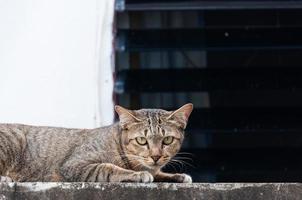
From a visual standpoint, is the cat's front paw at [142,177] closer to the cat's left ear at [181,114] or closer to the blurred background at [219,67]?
the cat's left ear at [181,114]

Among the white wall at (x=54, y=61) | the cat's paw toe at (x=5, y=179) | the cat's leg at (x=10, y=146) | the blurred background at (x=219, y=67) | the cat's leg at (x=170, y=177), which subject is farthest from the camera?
the blurred background at (x=219, y=67)

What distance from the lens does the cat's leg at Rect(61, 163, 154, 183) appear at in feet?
13.5

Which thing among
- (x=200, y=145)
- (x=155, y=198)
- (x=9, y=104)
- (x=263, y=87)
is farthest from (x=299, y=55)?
(x=155, y=198)

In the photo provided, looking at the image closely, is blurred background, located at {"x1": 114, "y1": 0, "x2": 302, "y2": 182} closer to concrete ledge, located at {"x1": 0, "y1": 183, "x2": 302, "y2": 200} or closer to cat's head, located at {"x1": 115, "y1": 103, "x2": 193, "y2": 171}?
cat's head, located at {"x1": 115, "y1": 103, "x2": 193, "y2": 171}

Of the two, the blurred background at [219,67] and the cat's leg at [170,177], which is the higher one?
the blurred background at [219,67]

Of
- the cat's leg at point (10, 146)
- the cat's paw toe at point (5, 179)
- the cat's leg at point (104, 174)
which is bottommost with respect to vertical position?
the cat's leg at point (104, 174)

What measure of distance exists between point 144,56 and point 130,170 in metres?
1.58

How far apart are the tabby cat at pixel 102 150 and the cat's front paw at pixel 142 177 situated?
0.14 m

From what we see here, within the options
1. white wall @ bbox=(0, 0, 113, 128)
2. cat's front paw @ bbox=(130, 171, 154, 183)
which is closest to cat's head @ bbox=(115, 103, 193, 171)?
cat's front paw @ bbox=(130, 171, 154, 183)

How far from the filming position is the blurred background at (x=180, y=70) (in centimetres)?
528

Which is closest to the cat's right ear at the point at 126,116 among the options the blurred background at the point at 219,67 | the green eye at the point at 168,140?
the green eye at the point at 168,140

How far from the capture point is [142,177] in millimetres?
4094

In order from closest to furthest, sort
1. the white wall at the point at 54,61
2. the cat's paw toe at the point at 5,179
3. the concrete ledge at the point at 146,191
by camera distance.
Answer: the concrete ledge at the point at 146,191 → the cat's paw toe at the point at 5,179 → the white wall at the point at 54,61

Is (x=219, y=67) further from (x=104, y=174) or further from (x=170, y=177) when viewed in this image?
(x=104, y=174)
